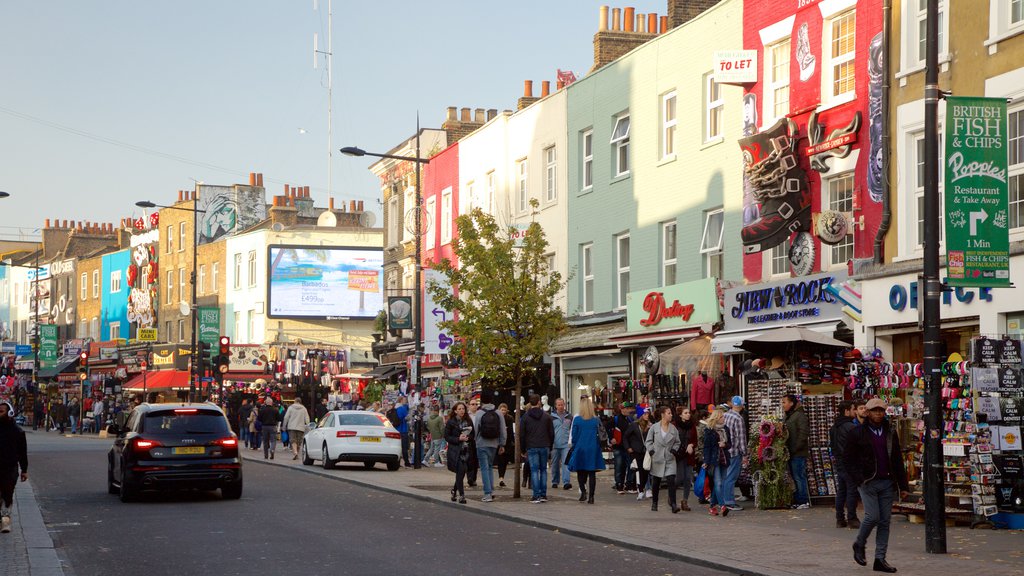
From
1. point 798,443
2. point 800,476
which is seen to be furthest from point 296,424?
point 798,443

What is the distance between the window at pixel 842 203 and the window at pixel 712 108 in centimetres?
457

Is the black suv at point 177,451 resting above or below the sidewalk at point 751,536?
above

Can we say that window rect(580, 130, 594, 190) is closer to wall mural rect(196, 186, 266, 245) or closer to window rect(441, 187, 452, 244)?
window rect(441, 187, 452, 244)

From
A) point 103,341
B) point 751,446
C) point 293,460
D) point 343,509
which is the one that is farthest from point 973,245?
point 103,341

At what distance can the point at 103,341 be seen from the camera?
8756 cm

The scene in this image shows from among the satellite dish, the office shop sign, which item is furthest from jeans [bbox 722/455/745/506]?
the satellite dish

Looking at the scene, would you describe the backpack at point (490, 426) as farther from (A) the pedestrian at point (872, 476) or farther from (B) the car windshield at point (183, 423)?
(A) the pedestrian at point (872, 476)

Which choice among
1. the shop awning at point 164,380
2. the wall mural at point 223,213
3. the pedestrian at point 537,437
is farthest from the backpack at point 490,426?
the wall mural at point 223,213

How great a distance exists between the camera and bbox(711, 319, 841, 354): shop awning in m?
24.2

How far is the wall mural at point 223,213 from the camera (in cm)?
7562

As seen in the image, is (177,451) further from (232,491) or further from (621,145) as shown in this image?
(621,145)

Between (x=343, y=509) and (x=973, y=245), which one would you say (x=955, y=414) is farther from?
(x=343, y=509)

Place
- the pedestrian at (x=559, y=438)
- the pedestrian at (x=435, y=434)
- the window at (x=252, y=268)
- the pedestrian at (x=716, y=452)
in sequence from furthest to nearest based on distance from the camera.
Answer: the window at (x=252, y=268) < the pedestrian at (x=435, y=434) < the pedestrian at (x=559, y=438) < the pedestrian at (x=716, y=452)

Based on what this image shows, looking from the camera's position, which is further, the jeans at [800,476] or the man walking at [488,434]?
the man walking at [488,434]
